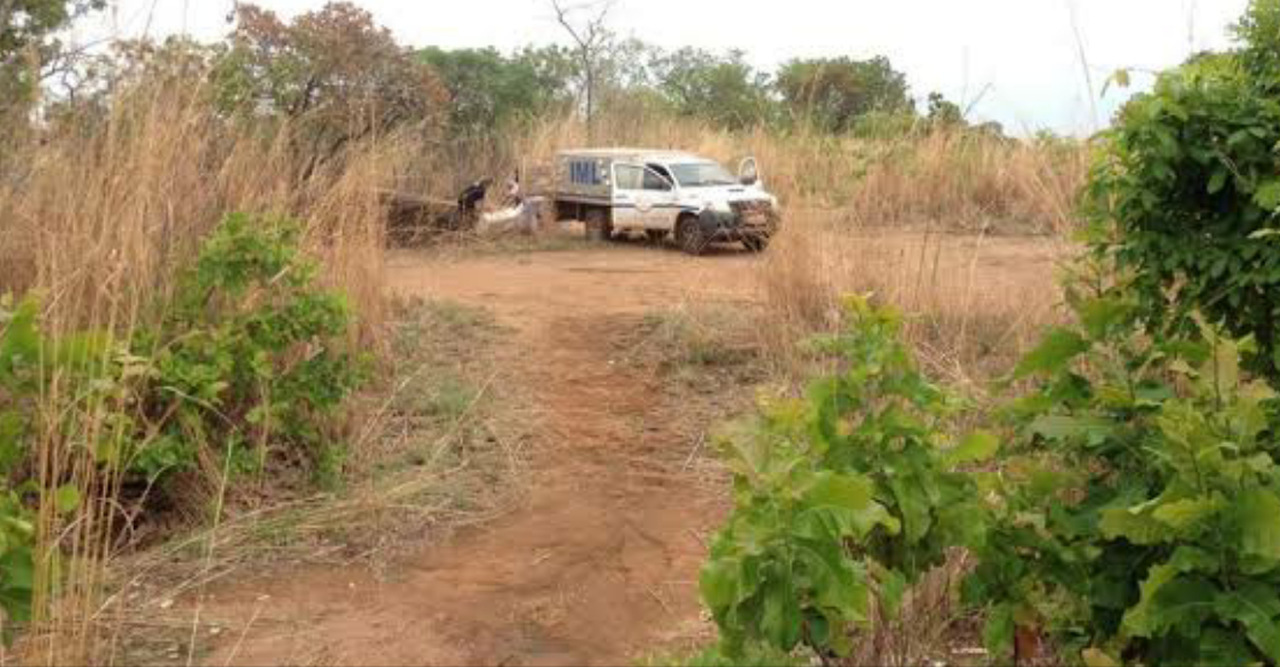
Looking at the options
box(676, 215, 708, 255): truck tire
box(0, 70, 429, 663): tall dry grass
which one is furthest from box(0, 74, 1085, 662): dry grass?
box(676, 215, 708, 255): truck tire

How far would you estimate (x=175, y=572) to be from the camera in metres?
4.08

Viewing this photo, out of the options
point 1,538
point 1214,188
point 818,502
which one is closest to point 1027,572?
point 818,502

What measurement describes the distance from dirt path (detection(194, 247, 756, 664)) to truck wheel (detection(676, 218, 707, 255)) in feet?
20.1

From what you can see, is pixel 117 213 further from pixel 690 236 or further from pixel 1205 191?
pixel 690 236

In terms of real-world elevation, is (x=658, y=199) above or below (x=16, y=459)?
above

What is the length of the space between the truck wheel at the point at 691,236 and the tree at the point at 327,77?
2878mm

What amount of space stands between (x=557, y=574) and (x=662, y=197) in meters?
10.3

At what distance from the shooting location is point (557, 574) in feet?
13.9

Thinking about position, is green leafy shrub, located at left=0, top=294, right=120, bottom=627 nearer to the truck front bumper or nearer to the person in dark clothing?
the truck front bumper

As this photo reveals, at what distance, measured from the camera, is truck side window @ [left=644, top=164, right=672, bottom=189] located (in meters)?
14.3

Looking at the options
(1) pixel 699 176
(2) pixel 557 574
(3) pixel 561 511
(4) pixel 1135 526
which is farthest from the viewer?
(1) pixel 699 176

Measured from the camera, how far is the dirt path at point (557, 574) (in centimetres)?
366

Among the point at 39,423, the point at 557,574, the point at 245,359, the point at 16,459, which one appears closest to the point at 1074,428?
the point at 557,574

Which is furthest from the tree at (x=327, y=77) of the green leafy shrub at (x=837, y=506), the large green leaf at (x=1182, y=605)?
the large green leaf at (x=1182, y=605)
